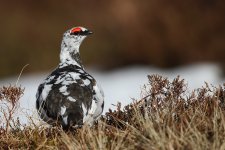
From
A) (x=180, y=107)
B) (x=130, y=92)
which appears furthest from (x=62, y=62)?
(x=130, y=92)

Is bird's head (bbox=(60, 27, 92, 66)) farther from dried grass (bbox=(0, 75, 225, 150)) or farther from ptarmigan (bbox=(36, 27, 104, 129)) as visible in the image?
dried grass (bbox=(0, 75, 225, 150))

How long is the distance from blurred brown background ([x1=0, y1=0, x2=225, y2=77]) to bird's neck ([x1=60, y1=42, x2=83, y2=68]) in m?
9.38

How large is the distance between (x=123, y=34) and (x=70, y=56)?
1043 centimetres

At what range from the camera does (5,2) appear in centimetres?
1839

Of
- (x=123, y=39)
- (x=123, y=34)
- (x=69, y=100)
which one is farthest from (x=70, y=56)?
(x=123, y=34)

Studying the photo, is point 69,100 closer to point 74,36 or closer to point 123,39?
point 74,36

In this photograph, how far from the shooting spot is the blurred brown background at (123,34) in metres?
16.7

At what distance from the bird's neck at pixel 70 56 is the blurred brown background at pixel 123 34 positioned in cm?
938

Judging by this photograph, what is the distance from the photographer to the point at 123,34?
17359mm

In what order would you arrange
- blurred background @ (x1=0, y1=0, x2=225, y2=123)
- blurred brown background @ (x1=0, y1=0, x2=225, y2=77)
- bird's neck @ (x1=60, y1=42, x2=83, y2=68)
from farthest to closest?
blurred brown background @ (x1=0, y1=0, x2=225, y2=77) → blurred background @ (x1=0, y1=0, x2=225, y2=123) → bird's neck @ (x1=60, y1=42, x2=83, y2=68)

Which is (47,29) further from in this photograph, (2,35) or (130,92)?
(130,92)

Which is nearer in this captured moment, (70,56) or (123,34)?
(70,56)

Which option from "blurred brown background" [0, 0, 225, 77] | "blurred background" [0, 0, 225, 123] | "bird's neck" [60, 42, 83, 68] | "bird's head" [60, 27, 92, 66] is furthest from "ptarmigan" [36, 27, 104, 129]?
"blurred brown background" [0, 0, 225, 77]

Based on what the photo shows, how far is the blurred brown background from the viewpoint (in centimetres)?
1672
